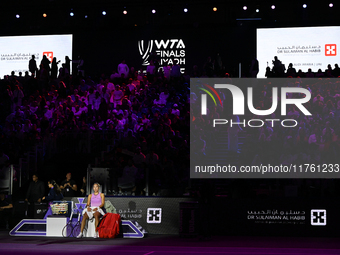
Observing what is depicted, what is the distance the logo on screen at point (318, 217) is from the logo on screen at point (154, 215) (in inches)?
172

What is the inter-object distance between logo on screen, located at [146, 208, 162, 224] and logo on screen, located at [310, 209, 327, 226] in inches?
172

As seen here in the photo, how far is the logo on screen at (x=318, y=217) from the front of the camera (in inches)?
590

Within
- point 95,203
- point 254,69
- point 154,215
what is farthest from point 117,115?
point 254,69

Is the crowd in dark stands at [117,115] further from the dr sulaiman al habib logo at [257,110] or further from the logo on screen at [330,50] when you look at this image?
the logo on screen at [330,50]

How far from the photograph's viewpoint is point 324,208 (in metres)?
15.0

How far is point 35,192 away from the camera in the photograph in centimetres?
1638

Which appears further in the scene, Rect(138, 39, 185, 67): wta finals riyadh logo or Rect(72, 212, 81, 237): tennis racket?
Rect(138, 39, 185, 67): wta finals riyadh logo

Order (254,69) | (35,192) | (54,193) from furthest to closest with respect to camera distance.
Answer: (254,69), (35,192), (54,193)

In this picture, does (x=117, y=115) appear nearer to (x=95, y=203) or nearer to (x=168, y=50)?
(x=95, y=203)

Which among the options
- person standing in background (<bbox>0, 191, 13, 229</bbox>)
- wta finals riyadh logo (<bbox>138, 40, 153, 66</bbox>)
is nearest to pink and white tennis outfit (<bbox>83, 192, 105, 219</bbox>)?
person standing in background (<bbox>0, 191, 13, 229</bbox>)

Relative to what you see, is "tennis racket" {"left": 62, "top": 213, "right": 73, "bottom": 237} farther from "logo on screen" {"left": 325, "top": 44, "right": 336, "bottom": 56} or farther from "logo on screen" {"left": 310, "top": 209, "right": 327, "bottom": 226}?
"logo on screen" {"left": 325, "top": 44, "right": 336, "bottom": 56}

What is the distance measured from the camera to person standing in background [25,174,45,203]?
16.3 metres

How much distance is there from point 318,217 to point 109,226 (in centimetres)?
590

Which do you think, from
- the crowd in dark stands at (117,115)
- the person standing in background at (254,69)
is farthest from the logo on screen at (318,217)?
the person standing in background at (254,69)
